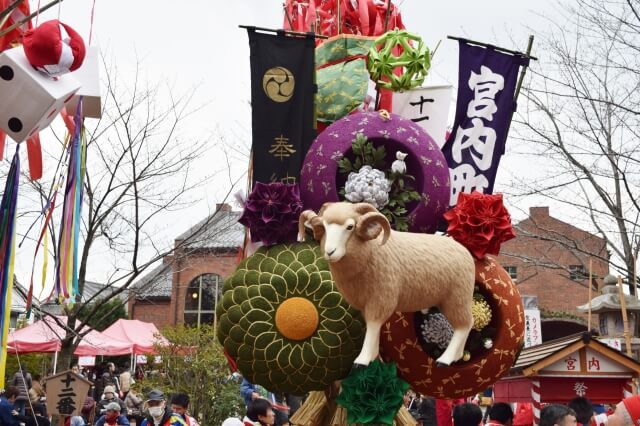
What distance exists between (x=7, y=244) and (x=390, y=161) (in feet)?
8.17

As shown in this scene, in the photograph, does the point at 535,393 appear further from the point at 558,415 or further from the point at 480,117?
the point at 480,117

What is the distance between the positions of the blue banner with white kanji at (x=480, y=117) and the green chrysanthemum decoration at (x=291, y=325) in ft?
4.84

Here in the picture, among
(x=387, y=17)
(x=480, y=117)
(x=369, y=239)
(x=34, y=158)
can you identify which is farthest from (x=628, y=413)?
(x=34, y=158)

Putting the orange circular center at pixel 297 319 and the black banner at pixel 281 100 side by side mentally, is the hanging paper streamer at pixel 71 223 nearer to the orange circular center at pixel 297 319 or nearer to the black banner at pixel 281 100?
the black banner at pixel 281 100

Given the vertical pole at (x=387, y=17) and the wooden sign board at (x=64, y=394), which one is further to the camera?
the wooden sign board at (x=64, y=394)

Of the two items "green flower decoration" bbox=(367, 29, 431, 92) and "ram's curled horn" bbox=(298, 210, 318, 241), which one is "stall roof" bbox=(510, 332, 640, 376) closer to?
"green flower decoration" bbox=(367, 29, 431, 92)

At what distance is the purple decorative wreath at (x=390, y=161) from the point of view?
494 centimetres

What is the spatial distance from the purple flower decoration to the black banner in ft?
1.53

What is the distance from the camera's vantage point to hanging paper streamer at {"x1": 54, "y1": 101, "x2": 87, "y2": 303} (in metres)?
5.01

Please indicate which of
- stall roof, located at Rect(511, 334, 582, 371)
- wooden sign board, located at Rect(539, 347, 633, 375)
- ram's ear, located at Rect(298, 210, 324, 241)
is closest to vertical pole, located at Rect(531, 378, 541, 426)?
stall roof, located at Rect(511, 334, 582, 371)

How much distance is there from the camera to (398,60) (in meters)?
5.35

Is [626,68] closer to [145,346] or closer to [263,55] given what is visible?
[263,55]

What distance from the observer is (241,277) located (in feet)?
16.3

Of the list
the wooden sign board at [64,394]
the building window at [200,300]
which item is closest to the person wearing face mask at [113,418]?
the wooden sign board at [64,394]
